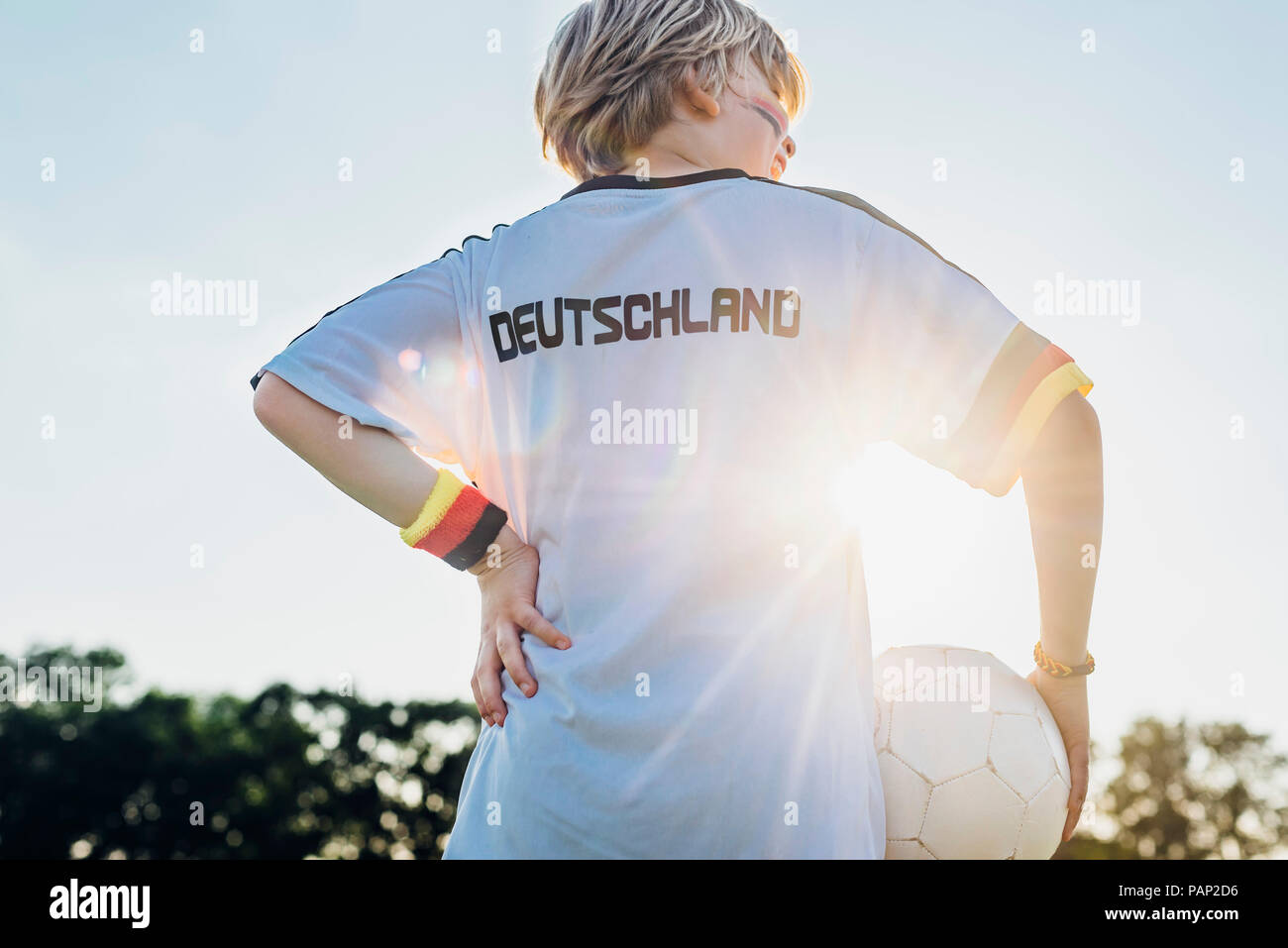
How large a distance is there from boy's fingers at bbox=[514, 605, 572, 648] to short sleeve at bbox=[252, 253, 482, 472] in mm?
513

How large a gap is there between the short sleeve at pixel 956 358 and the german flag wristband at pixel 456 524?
3.08 feet

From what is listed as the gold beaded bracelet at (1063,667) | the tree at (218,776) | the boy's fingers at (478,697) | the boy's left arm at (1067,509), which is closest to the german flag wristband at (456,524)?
the boy's fingers at (478,697)

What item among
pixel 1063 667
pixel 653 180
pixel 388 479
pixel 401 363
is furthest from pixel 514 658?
pixel 1063 667

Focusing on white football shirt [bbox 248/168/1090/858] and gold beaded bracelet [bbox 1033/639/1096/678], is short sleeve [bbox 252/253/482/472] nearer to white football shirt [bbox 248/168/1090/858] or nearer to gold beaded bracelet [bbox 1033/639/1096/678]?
white football shirt [bbox 248/168/1090/858]

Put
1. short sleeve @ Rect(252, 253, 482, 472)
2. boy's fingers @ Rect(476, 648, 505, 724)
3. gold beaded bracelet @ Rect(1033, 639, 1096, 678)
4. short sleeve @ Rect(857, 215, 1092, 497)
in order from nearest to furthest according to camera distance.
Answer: short sleeve @ Rect(857, 215, 1092, 497), boy's fingers @ Rect(476, 648, 505, 724), short sleeve @ Rect(252, 253, 482, 472), gold beaded bracelet @ Rect(1033, 639, 1096, 678)

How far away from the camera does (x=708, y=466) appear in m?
2.12

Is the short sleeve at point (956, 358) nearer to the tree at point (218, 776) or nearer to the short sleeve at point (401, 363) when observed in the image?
the short sleeve at point (401, 363)

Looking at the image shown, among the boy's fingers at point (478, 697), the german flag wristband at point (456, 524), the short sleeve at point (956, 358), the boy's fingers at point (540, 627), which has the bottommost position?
the boy's fingers at point (478, 697)

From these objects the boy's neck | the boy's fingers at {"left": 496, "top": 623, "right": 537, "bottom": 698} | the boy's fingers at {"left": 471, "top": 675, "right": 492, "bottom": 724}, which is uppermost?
the boy's neck

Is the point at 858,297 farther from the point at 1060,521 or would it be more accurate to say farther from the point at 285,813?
the point at 285,813

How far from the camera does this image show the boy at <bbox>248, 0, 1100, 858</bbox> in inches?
80.0

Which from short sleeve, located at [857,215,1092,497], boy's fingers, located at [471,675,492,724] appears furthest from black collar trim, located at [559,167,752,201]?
boy's fingers, located at [471,675,492,724]

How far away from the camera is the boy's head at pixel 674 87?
2535mm
